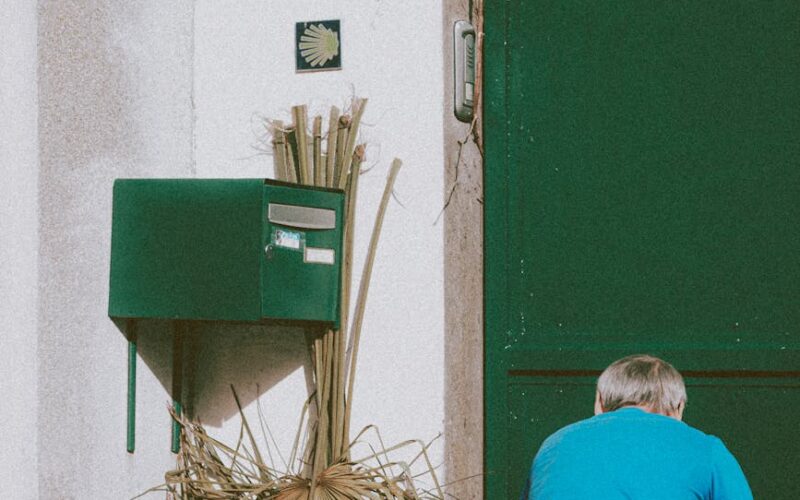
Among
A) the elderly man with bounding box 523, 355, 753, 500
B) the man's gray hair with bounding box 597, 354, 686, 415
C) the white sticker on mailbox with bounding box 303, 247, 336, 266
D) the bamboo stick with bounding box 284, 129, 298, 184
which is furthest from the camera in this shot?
the bamboo stick with bounding box 284, 129, 298, 184

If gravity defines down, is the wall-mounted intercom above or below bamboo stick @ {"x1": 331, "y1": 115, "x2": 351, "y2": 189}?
above

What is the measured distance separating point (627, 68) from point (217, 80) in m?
1.47

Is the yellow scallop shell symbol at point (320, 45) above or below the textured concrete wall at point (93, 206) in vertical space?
above

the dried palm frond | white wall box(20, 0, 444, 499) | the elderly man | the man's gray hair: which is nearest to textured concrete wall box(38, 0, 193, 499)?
white wall box(20, 0, 444, 499)

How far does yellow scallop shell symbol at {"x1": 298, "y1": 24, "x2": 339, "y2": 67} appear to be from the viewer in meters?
3.83

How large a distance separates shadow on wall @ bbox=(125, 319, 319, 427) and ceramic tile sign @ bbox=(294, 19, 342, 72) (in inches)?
36.3

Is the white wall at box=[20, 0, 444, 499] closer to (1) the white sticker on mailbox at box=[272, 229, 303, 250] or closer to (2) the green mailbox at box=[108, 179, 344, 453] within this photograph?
(2) the green mailbox at box=[108, 179, 344, 453]

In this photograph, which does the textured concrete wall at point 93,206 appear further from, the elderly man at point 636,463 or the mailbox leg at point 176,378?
the elderly man at point 636,463

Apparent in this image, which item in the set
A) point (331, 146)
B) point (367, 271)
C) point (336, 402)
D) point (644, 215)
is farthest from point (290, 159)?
point (644, 215)

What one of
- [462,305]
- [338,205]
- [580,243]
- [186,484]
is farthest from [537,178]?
[186,484]

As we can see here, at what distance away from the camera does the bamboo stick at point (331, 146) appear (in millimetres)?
3721

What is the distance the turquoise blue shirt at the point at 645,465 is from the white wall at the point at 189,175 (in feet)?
3.58

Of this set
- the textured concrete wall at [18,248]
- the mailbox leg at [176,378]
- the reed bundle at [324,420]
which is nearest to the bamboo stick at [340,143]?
the reed bundle at [324,420]

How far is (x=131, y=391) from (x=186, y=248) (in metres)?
0.52
